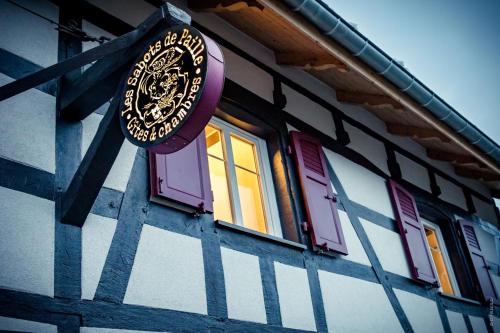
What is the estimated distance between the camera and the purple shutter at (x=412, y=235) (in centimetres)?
528

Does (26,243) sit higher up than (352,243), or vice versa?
(352,243)

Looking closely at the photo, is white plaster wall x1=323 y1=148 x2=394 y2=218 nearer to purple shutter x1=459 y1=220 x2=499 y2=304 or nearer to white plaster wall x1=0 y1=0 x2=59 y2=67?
purple shutter x1=459 y1=220 x2=499 y2=304

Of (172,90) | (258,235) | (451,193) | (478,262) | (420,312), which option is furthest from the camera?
(451,193)

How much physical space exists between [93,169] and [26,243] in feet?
1.57

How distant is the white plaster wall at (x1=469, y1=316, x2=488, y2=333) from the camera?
5921 millimetres

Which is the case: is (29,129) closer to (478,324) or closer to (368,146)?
(368,146)

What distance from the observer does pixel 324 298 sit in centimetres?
398

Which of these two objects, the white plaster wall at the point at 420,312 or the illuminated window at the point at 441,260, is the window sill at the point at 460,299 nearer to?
the illuminated window at the point at 441,260

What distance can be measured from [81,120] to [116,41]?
27.9 inches

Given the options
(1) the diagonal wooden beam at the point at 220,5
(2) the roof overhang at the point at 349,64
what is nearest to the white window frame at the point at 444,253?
(2) the roof overhang at the point at 349,64

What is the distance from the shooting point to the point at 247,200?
13.8 feet

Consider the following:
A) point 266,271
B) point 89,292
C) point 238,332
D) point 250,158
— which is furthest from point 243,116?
point 89,292

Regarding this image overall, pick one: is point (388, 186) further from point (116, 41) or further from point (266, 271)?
point (116, 41)

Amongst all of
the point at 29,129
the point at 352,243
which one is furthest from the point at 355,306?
the point at 29,129
